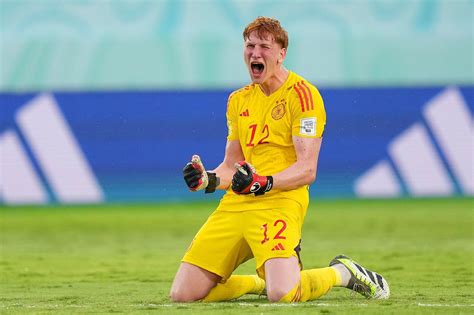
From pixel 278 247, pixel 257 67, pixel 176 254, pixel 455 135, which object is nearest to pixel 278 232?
pixel 278 247

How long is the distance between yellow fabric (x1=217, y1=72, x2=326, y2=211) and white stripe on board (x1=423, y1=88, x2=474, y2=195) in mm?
10395

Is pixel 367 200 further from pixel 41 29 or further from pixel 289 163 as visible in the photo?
pixel 289 163

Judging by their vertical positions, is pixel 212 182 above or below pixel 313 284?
above

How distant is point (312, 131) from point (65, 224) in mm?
8568

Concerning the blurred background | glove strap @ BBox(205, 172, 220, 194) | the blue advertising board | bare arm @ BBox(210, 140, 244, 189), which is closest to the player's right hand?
glove strap @ BBox(205, 172, 220, 194)

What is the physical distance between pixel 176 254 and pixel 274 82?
15.2 ft

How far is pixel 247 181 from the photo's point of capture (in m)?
7.95

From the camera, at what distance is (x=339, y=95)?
62.0ft

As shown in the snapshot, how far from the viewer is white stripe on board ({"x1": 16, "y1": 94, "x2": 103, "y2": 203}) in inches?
713

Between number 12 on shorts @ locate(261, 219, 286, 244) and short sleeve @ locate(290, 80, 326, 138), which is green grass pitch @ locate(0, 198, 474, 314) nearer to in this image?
number 12 on shorts @ locate(261, 219, 286, 244)

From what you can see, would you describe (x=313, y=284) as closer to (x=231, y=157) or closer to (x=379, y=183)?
(x=231, y=157)

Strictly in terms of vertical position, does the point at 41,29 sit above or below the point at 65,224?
above

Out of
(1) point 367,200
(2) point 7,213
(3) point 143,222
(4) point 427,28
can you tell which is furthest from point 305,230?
(4) point 427,28

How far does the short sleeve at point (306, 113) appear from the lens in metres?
8.37
